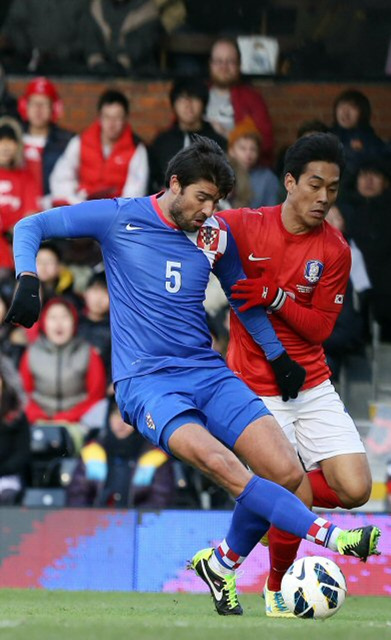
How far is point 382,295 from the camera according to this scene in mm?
13000

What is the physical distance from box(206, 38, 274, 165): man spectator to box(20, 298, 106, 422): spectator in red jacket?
8.30 feet

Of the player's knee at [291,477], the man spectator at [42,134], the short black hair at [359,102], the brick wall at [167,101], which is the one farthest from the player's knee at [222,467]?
the brick wall at [167,101]

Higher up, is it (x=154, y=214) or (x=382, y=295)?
(x=154, y=214)

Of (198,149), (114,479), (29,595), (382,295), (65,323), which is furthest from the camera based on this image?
(382,295)

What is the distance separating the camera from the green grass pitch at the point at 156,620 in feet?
17.2

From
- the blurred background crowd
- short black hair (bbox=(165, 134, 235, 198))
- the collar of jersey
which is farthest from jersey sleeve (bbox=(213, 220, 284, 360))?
the blurred background crowd

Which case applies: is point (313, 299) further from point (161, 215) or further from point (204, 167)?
point (204, 167)

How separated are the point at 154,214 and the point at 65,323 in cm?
492

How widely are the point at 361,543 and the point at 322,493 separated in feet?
5.93

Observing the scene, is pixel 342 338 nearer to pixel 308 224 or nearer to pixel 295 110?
pixel 295 110

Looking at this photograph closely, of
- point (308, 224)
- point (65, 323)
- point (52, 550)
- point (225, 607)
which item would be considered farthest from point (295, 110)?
point (225, 607)

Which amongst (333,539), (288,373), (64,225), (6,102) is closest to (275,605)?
(288,373)

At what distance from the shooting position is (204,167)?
700cm

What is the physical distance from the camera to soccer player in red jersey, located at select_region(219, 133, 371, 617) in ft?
25.2
